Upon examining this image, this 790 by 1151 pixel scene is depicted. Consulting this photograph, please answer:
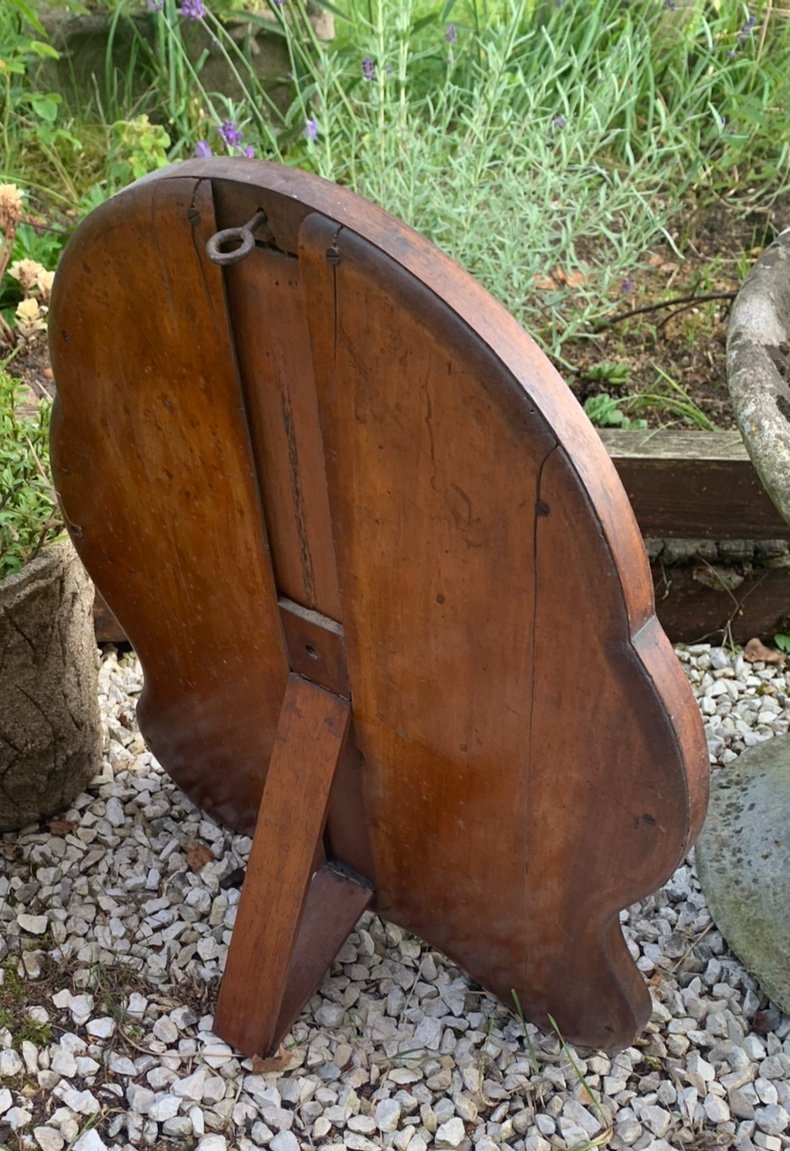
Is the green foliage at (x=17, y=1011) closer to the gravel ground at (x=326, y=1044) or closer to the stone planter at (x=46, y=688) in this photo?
the gravel ground at (x=326, y=1044)

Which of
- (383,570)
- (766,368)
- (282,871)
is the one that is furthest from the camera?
(282,871)

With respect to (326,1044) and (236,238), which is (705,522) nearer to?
(326,1044)

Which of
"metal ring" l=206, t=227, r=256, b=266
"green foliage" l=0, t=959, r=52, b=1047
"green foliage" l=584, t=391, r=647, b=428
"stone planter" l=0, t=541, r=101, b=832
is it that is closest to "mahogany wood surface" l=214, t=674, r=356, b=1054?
"green foliage" l=0, t=959, r=52, b=1047

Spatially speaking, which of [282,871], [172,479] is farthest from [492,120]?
[282,871]

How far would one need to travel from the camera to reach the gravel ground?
169 centimetres

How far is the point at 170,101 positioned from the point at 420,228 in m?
0.97

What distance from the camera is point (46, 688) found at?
200 cm

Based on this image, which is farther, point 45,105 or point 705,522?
point 45,105

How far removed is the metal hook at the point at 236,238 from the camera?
117 cm

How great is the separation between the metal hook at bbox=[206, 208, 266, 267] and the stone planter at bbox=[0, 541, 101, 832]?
2.81 feet

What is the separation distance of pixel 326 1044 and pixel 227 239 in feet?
4.08

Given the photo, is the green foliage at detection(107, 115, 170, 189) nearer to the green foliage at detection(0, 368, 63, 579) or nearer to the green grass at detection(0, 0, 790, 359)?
the green grass at detection(0, 0, 790, 359)

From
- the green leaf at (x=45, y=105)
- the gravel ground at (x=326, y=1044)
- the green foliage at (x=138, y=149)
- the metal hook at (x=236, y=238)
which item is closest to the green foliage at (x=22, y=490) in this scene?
the gravel ground at (x=326, y=1044)

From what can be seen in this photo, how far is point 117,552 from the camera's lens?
1772 mm
